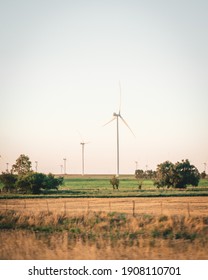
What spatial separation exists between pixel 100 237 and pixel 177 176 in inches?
2247

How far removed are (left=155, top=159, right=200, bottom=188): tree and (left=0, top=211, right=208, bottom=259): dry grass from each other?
4779 cm

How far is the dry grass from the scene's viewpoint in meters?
10.7

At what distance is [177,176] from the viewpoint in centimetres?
6994

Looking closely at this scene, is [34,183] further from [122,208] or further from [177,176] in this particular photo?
[122,208]

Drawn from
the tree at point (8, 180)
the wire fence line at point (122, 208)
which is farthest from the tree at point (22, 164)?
the wire fence line at point (122, 208)

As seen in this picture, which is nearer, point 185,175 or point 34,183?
point 34,183

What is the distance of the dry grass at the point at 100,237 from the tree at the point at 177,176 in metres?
47.8

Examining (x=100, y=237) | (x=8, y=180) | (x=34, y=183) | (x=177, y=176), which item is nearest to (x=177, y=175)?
(x=177, y=176)

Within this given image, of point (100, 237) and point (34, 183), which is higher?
point (34, 183)

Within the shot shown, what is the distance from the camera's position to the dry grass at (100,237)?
10742mm

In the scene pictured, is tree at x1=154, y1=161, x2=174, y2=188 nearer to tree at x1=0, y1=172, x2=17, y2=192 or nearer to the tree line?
the tree line
